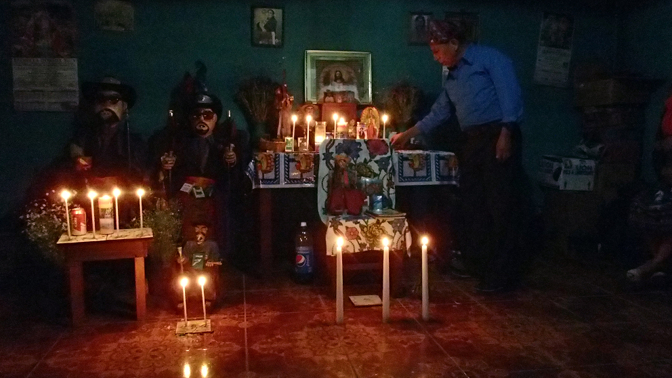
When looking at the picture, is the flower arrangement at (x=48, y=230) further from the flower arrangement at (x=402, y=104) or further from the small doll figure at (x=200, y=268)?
the flower arrangement at (x=402, y=104)

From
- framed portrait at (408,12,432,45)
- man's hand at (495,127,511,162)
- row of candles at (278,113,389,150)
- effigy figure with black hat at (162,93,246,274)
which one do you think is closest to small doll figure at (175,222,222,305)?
effigy figure with black hat at (162,93,246,274)

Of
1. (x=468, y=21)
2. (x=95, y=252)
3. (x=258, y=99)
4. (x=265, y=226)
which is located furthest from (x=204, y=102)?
Result: (x=468, y=21)

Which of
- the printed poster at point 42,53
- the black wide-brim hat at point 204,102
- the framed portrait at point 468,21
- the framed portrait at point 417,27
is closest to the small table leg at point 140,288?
the black wide-brim hat at point 204,102

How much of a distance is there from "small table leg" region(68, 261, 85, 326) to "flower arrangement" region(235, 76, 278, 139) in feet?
6.18

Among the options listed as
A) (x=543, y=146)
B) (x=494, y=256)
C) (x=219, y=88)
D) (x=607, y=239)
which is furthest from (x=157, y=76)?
(x=607, y=239)

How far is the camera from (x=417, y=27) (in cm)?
491

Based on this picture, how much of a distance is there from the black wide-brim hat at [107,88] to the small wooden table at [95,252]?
4.92 feet

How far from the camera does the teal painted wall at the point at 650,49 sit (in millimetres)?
4797

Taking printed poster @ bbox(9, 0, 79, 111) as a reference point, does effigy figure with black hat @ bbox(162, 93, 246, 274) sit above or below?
below

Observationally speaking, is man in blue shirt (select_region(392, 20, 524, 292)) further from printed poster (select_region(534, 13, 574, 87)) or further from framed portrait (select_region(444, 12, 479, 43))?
printed poster (select_region(534, 13, 574, 87))

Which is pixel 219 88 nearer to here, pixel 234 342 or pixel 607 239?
pixel 234 342

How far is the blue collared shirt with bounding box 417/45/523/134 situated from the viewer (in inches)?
141

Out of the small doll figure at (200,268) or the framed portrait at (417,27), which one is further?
the framed portrait at (417,27)

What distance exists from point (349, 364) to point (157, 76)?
10.1ft
